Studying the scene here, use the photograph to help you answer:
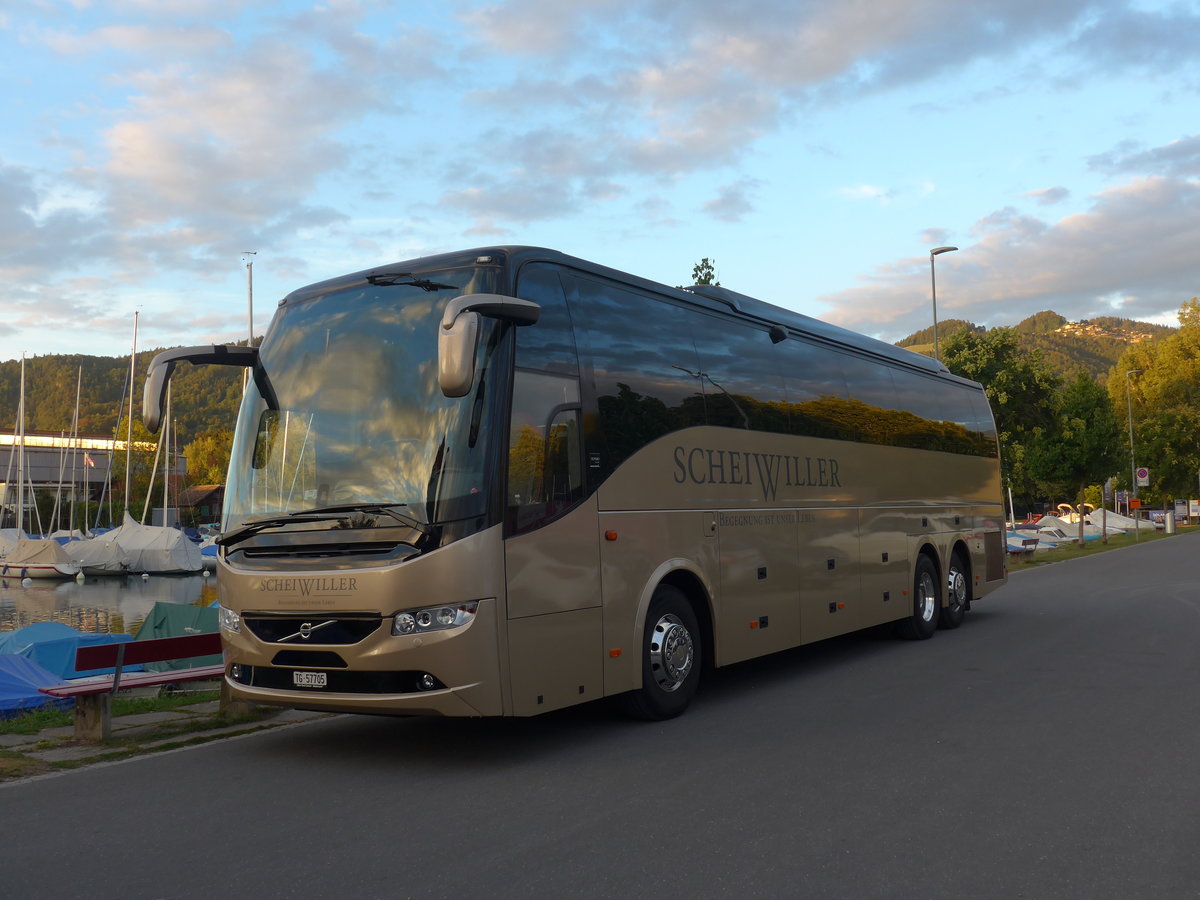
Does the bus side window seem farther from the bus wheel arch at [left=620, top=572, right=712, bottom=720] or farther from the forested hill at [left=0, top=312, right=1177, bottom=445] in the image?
the forested hill at [left=0, top=312, right=1177, bottom=445]

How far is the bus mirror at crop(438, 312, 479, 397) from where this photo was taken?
22.0 feet

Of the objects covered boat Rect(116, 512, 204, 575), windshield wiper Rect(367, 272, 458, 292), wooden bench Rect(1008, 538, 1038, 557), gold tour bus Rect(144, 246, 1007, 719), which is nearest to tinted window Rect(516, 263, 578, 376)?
gold tour bus Rect(144, 246, 1007, 719)

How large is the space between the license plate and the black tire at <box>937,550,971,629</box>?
1077 cm

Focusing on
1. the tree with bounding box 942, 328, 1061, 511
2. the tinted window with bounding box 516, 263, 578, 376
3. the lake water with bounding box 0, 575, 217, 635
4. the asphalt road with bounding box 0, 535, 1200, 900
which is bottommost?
the lake water with bounding box 0, 575, 217, 635

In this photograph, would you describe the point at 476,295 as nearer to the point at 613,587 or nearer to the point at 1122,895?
the point at 613,587

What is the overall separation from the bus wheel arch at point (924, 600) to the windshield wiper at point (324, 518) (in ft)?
29.9

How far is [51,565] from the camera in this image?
181 ft

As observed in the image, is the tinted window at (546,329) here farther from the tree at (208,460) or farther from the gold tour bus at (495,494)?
the tree at (208,460)

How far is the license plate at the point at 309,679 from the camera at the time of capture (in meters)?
7.48

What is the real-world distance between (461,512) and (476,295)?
1414 mm

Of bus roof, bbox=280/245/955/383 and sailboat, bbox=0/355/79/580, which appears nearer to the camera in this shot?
bus roof, bbox=280/245/955/383

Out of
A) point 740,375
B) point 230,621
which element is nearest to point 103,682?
point 230,621

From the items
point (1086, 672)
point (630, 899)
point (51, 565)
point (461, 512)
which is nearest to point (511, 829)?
point (630, 899)

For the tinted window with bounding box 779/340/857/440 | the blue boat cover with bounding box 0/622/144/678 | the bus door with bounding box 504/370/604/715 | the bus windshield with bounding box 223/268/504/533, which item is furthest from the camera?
the blue boat cover with bounding box 0/622/144/678
